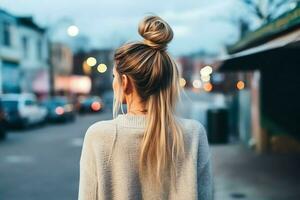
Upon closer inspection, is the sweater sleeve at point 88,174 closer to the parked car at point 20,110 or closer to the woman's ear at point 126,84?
the woman's ear at point 126,84

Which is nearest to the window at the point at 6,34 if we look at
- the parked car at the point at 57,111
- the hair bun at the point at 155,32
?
the parked car at the point at 57,111

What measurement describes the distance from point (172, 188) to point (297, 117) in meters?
10.6

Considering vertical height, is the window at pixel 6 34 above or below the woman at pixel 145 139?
above

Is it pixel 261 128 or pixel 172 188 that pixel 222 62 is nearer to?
pixel 261 128

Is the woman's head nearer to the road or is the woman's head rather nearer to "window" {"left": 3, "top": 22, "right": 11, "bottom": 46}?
the road

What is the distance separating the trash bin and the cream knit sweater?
13109 mm

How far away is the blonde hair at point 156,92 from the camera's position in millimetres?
1841

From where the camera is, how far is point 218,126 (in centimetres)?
1491

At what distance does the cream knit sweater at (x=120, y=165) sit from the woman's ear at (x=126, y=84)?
0.11m

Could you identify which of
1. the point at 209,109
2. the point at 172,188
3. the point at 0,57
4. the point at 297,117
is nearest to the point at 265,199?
the point at 297,117

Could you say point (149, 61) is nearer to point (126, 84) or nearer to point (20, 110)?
point (126, 84)

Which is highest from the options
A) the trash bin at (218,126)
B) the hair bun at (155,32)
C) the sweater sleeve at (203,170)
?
the hair bun at (155,32)

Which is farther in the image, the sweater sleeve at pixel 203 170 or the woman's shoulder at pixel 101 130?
the sweater sleeve at pixel 203 170

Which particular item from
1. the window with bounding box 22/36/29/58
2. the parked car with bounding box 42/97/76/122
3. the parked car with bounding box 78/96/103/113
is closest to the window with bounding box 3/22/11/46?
the window with bounding box 22/36/29/58
